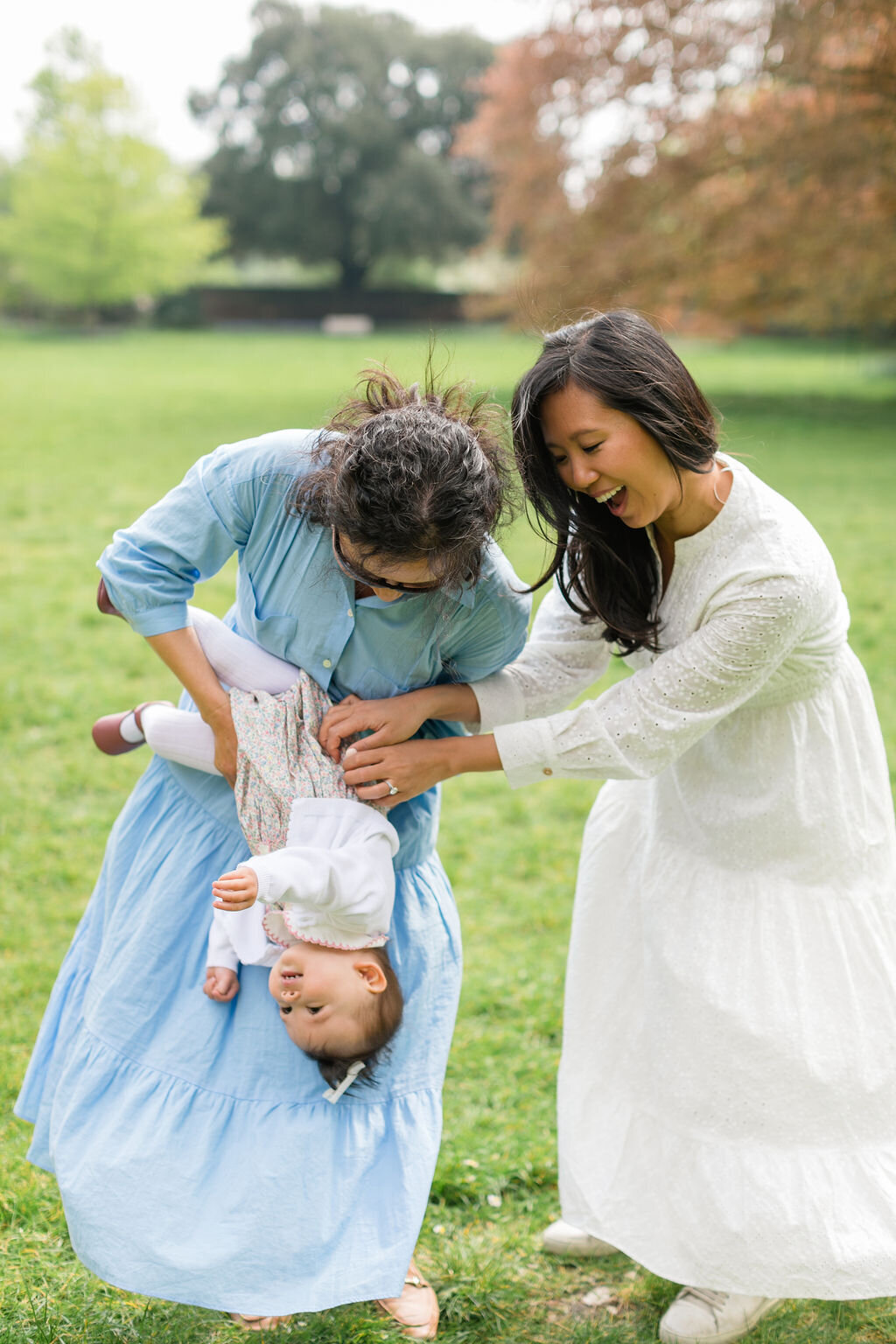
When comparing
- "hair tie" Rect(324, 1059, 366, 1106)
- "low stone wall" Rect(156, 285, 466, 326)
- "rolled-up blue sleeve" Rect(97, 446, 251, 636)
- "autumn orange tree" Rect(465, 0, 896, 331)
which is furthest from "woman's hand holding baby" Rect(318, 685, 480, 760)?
"low stone wall" Rect(156, 285, 466, 326)

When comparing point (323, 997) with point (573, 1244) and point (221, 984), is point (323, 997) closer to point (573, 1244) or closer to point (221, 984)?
point (221, 984)

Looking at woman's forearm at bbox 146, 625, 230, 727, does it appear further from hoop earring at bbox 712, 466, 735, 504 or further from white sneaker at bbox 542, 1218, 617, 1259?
white sneaker at bbox 542, 1218, 617, 1259

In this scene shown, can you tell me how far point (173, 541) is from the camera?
6.86 ft

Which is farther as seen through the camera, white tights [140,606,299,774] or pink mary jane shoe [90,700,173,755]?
pink mary jane shoe [90,700,173,755]

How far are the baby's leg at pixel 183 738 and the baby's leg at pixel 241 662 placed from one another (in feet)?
0.32

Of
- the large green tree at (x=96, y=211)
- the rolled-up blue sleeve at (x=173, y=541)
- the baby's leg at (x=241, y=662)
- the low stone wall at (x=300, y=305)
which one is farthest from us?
the low stone wall at (x=300, y=305)

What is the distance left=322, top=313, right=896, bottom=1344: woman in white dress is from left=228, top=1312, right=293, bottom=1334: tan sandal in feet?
1.89

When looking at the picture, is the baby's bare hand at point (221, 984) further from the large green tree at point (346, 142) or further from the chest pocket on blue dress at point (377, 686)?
the large green tree at point (346, 142)

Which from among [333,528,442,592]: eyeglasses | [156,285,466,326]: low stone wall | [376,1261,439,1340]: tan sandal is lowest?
[156,285,466,326]: low stone wall

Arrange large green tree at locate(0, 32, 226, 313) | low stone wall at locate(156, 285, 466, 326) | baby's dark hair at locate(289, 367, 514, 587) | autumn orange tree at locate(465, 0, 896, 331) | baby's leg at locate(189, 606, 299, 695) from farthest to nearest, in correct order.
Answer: low stone wall at locate(156, 285, 466, 326)
large green tree at locate(0, 32, 226, 313)
autumn orange tree at locate(465, 0, 896, 331)
baby's leg at locate(189, 606, 299, 695)
baby's dark hair at locate(289, 367, 514, 587)

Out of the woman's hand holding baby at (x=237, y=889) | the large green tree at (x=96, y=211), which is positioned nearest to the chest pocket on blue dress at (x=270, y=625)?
the woman's hand holding baby at (x=237, y=889)

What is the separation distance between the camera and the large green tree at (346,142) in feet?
146

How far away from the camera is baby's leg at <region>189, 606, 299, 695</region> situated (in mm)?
2191

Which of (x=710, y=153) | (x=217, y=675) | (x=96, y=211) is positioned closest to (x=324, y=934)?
(x=217, y=675)
